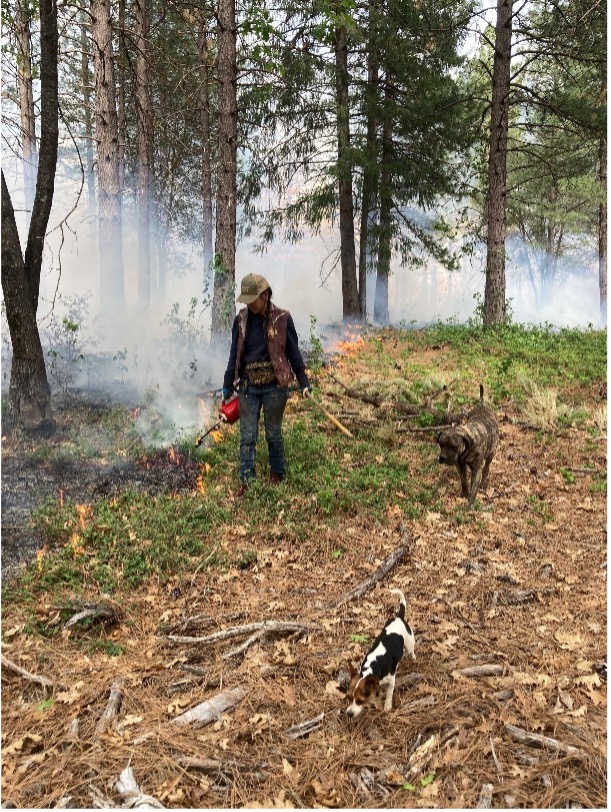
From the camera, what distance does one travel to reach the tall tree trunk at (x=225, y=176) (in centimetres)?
1012

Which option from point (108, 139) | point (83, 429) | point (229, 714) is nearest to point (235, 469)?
point (83, 429)

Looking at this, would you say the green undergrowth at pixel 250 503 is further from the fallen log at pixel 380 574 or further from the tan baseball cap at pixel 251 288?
the tan baseball cap at pixel 251 288

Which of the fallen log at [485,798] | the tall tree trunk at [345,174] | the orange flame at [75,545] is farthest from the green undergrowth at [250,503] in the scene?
the tall tree trunk at [345,174]

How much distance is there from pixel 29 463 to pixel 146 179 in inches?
531

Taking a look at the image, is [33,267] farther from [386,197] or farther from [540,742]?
[386,197]

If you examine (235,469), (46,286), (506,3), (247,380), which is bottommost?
(235,469)

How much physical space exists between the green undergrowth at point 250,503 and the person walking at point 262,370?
36 centimetres

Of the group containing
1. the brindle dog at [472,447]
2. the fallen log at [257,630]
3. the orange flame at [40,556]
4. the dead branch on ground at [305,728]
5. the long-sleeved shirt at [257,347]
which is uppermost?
the long-sleeved shirt at [257,347]

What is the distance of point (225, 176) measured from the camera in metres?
10.5

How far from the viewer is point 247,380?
6410 mm

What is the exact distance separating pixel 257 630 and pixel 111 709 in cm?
115

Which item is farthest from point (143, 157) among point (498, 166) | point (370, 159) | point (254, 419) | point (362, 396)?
point (254, 419)

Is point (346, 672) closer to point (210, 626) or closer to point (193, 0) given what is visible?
point (210, 626)

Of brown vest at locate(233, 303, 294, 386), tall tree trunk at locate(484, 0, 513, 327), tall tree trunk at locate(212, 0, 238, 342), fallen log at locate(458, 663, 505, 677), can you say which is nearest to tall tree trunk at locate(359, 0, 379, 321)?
tall tree trunk at locate(484, 0, 513, 327)
